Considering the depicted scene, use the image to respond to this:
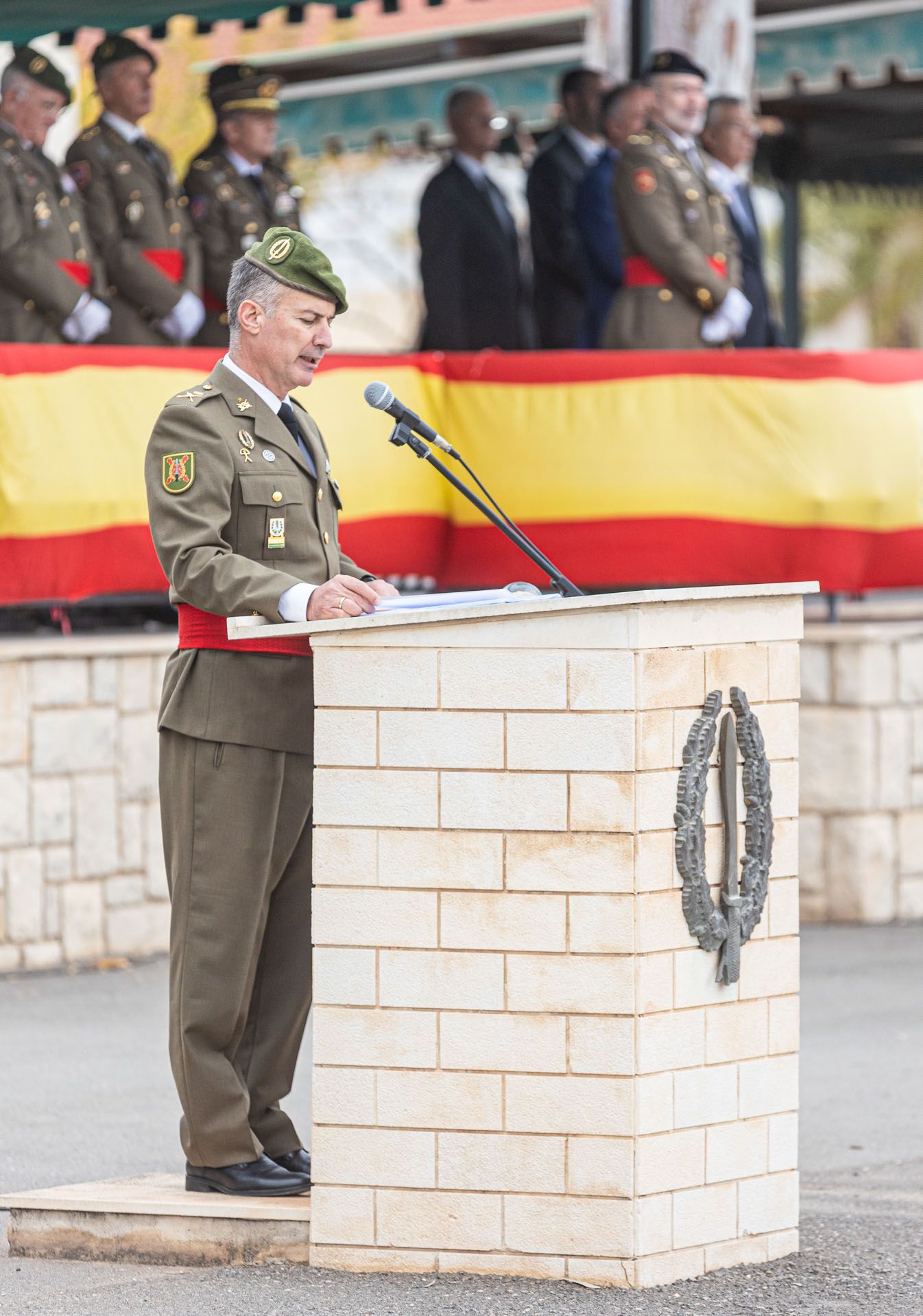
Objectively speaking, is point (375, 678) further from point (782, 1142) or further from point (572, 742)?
point (782, 1142)

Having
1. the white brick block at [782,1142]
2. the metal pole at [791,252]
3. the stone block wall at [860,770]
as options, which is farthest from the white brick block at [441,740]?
the metal pole at [791,252]

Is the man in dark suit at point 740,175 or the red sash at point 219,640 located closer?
the red sash at point 219,640

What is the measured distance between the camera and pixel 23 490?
26.6 ft

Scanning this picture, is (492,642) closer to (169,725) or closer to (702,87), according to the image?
(169,725)

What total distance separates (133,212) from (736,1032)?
228 inches

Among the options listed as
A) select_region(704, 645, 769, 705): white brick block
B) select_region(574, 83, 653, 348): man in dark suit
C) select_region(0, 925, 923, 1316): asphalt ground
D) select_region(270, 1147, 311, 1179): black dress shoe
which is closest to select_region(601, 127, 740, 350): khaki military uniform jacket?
select_region(574, 83, 653, 348): man in dark suit

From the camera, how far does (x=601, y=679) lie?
4234mm

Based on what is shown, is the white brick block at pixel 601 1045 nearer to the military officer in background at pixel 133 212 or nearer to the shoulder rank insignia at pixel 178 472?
the shoulder rank insignia at pixel 178 472

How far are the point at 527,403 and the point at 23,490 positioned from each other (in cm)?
220

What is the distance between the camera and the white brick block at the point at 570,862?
4.23m

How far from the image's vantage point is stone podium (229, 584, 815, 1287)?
424 centimetres

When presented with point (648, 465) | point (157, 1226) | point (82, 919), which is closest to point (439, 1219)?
point (157, 1226)

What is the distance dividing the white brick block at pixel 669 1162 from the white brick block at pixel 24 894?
4.06 m

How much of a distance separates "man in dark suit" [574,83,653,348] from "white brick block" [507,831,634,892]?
688 cm
